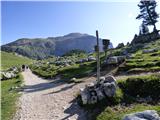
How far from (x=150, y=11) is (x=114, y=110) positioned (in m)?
93.9

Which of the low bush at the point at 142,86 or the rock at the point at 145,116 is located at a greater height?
the low bush at the point at 142,86

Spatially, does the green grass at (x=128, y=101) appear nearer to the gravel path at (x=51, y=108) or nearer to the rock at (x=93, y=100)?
the rock at (x=93, y=100)

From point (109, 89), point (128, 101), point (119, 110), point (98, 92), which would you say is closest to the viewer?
point (119, 110)

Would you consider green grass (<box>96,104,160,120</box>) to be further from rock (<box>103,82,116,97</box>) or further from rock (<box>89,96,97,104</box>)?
rock (<box>89,96,97,104</box>)

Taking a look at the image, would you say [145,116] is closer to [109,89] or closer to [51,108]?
[109,89]

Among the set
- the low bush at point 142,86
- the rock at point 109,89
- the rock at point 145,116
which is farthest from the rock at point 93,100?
the rock at point 145,116

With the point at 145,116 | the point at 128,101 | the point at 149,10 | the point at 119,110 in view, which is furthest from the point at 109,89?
the point at 149,10

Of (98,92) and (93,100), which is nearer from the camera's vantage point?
(93,100)

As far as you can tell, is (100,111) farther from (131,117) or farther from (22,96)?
(22,96)

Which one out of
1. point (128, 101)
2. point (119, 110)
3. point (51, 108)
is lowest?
point (51, 108)

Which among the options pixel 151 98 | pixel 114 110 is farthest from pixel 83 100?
pixel 151 98

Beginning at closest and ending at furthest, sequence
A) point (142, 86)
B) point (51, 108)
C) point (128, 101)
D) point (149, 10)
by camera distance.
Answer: point (128, 101) → point (142, 86) → point (51, 108) → point (149, 10)

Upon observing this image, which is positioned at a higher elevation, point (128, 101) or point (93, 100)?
point (93, 100)

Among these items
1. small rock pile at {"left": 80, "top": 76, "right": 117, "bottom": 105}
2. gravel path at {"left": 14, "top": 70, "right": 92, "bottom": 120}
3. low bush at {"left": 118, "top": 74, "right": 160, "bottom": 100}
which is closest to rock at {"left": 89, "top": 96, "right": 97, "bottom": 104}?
small rock pile at {"left": 80, "top": 76, "right": 117, "bottom": 105}
